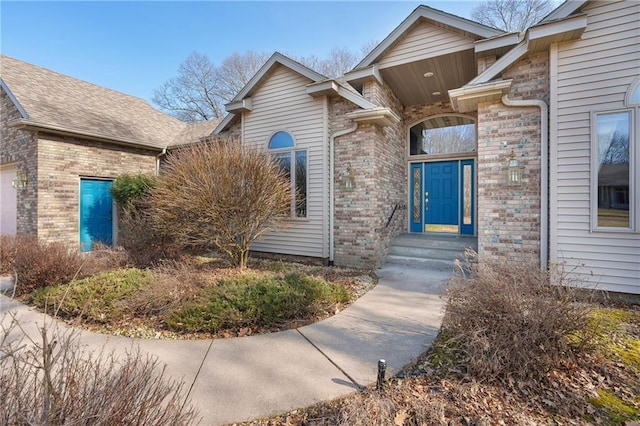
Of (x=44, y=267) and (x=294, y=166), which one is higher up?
(x=294, y=166)

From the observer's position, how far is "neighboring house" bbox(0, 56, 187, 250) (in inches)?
326

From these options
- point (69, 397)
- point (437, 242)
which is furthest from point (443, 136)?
point (69, 397)

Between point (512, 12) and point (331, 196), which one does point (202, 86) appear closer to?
point (331, 196)

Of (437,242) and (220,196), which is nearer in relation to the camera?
(220,196)

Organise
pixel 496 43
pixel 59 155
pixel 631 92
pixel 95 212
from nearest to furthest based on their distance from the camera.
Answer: pixel 631 92 < pixel 496 43 < pixel 59 155 < pixel 95 212

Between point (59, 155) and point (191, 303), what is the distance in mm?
7807

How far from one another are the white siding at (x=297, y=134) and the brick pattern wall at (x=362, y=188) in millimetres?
390

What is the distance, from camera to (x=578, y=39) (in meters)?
5.03

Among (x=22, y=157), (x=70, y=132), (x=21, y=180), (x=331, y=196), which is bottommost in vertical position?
(x=331, y=196)

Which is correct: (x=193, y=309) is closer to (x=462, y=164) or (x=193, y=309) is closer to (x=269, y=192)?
(x=269, y=192)

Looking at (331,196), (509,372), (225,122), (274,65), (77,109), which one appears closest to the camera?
(509,372)

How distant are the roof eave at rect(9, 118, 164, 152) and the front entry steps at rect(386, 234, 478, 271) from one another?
9184 millimetres

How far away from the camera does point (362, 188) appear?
23.9 feet

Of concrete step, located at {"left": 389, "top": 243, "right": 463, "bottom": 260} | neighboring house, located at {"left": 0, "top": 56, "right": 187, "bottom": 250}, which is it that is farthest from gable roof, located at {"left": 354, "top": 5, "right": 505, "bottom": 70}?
neighboring house, located at {"left": 0, "top": 56, "right": 187, "bottom": 250}
